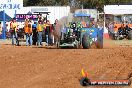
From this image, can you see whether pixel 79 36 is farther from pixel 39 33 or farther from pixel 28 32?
pixel 28 32

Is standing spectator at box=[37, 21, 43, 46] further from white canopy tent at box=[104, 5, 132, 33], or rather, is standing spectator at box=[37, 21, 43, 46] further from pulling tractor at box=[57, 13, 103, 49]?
white canopy tent at box=[104, 5, 132, 33]

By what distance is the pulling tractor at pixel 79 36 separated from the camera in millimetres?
22312

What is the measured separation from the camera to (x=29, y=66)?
1400cm

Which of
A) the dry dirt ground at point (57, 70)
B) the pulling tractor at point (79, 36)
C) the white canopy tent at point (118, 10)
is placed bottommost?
the dry dirt ground at point (57, 70)

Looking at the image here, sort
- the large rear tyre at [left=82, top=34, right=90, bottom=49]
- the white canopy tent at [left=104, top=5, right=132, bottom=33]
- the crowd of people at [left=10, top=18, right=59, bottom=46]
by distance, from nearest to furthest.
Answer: the large rear tyre at [left=82, top=34, right=90, bottom=49] < the crowd of people at [left=10, top=18, right=59, bottom=46] < the white canopy tent at [left=104, top=5, right=132, bottom=33]

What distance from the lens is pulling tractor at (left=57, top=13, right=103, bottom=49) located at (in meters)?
22.3

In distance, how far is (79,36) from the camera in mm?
22766

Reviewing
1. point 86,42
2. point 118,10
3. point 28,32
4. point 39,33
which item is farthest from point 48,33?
point 118,10

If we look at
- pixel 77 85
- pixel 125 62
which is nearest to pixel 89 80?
pixel 77 85

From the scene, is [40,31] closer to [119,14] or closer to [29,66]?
[29,66]

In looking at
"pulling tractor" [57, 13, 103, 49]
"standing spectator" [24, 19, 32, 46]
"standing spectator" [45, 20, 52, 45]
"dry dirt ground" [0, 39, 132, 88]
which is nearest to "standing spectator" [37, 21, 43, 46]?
"standing spectator" [24, 19, 32, 46]

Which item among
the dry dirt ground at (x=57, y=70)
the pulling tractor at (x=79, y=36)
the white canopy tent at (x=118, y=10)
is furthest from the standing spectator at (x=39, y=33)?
the white canopy tent at (x=118, y=10)

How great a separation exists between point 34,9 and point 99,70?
3457 cm

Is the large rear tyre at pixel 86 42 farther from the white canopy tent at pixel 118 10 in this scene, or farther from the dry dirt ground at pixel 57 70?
the white canopy tent at pixel 118 10
